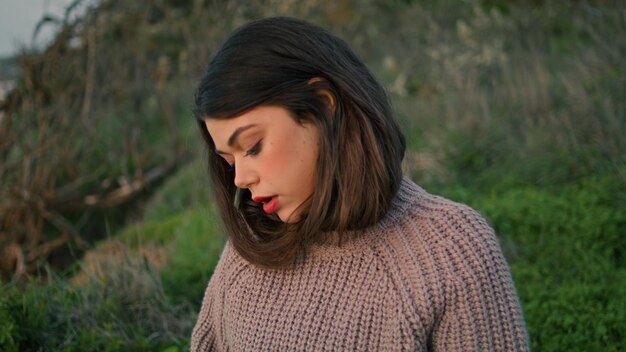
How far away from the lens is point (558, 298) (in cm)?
320

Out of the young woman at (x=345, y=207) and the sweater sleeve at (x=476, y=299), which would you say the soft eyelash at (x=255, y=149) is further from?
the sweater sleeve at (x=476, y=299)

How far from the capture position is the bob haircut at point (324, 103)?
63.6 inches

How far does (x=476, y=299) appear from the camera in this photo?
1.66 meters

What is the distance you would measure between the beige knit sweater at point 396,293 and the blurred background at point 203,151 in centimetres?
51

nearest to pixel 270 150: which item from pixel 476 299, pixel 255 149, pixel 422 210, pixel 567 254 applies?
pixel 255 149

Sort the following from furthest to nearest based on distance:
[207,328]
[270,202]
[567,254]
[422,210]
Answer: [567,254]
[207,328]
[422,210]
[270,202]

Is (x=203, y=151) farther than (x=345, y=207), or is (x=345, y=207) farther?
(x=203, y=151)

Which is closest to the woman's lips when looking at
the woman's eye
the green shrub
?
the woman's eye

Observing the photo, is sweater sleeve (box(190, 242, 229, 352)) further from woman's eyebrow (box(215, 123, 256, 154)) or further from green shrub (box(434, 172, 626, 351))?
green shrub (box(434, 172, 626, 351))

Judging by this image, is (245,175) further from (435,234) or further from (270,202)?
(435,234)

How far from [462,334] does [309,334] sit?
435 millimetres

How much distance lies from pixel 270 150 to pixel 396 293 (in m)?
0.51

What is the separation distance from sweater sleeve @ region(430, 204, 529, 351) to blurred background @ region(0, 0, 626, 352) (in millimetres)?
590

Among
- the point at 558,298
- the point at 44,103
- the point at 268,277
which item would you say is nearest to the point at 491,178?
the point at 558,298
